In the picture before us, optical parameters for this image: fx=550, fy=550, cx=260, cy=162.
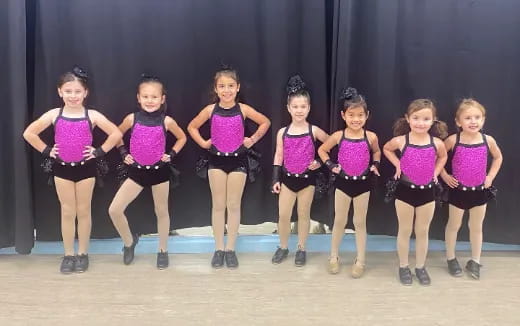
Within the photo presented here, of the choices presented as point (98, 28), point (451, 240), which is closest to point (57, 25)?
point (98, 28)

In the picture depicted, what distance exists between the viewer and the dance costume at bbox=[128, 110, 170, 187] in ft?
8.93

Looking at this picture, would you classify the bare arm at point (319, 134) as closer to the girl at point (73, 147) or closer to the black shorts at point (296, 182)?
the black shorts at point (296, 182)

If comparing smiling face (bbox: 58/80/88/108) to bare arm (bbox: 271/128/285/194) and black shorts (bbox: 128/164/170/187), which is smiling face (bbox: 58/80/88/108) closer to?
black shorts (bbox: 128/164/170/187)

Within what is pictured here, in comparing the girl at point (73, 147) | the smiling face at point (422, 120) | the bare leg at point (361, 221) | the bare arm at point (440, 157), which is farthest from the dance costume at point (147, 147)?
the bare arm at point (440, 157)

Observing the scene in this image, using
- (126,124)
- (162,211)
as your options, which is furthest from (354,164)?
(126,124)

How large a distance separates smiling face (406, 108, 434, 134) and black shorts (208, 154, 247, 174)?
2.81 feet

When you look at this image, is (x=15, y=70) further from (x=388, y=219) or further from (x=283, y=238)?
(x=388, y=219)

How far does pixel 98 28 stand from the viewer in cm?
278

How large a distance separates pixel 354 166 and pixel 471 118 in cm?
59

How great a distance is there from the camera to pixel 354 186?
2707 millimetres

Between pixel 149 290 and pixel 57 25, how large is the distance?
1390mm

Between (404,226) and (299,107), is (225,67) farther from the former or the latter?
(404,226)

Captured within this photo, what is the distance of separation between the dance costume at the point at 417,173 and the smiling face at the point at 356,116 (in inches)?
8.8

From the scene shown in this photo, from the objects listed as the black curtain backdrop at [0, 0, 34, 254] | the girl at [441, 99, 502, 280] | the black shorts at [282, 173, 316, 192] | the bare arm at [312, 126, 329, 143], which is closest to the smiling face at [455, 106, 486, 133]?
the girl at [441, 99, 502, 280]
